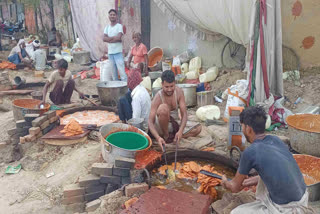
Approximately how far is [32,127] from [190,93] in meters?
3.32

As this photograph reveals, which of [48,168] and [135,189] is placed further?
[48,168]

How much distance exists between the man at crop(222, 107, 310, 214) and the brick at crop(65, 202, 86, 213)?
1982 mm

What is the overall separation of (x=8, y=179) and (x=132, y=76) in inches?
94.6

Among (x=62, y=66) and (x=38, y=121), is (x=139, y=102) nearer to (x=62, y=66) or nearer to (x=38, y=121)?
(x=38, y=121)

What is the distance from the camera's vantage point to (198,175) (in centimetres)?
321

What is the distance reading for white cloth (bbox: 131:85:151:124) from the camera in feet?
13.0

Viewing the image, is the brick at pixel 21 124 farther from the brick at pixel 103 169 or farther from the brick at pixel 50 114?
the brick at pixel 103 169

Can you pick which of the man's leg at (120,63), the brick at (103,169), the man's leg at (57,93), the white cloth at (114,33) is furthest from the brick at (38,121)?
the white cloth at (114,33)

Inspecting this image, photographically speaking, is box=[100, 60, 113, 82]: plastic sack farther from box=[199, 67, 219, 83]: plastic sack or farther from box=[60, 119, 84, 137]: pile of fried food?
box=[60, 119, 84, 137]: pile of fried food

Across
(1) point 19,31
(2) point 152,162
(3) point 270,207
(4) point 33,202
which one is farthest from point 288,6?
(1) point 19,31

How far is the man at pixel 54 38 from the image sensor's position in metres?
14.0

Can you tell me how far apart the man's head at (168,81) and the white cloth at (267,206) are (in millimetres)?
1727

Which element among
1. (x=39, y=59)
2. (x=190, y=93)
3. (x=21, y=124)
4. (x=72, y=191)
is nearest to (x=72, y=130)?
(x=21, y=124)

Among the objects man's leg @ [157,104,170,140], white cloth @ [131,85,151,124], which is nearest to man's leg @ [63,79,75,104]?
white cloth @ [131,85,151,124]
